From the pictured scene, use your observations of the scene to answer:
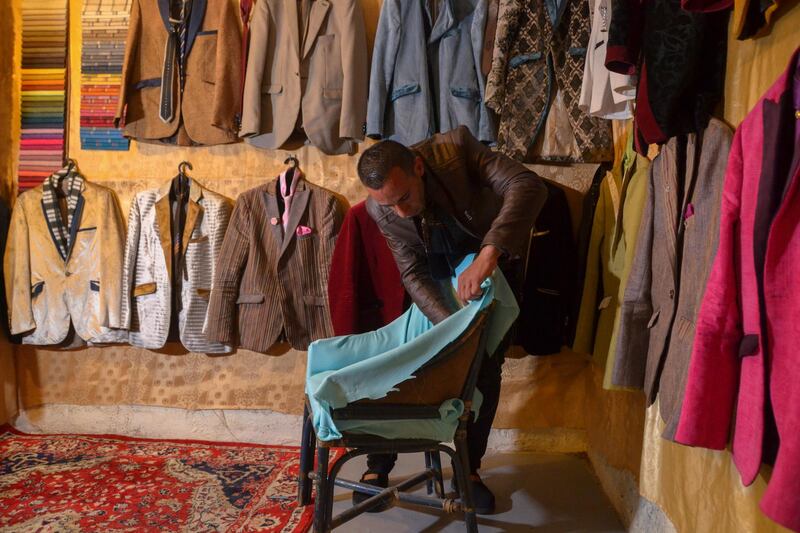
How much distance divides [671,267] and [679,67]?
0.51 metres

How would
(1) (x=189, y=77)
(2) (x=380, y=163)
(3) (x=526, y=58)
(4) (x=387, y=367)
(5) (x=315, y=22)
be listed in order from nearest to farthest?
(4) (x=387, y=367)
(2) (x=380, y=163)
(3) (x=526, y=58)
(5) (x=315, y=22)
(1) (x=189, y=77)

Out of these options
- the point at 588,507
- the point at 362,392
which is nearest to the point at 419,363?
the point at 362,392

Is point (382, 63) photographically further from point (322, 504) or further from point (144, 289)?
point (322, 504)

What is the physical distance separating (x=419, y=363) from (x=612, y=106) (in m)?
A: 1.26

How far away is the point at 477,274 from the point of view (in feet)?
5.64

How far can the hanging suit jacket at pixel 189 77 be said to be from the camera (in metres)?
2.96

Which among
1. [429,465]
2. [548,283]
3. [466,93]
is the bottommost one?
[429,465]

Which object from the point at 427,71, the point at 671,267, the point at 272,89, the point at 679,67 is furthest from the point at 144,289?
the point at 679,67

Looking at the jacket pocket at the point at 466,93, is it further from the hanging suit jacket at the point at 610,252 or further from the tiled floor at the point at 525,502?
the tiled floor at the point at 525,502

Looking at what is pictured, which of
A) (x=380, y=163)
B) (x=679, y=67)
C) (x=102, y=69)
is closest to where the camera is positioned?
(x=679, y=67)

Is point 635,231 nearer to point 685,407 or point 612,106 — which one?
Result: point 612,106

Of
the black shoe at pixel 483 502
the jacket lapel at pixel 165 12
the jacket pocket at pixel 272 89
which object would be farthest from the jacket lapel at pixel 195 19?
the black shoe at pixel 483 502

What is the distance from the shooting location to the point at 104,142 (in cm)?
318

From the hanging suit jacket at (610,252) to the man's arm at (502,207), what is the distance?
1.20 feet
